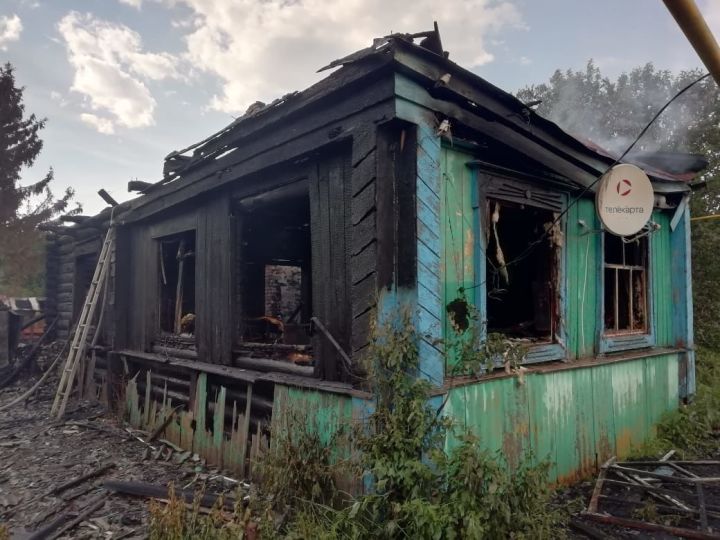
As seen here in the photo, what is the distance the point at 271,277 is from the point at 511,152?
313 inches

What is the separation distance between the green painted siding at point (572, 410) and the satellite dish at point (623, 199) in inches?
62.5

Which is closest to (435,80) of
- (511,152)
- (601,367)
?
(511,152)

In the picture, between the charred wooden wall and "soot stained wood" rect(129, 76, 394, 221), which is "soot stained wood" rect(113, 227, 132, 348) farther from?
"soot stained wood" rect(129, 76, 394, 221)

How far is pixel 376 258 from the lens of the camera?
3500 mm

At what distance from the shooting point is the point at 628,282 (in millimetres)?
6219

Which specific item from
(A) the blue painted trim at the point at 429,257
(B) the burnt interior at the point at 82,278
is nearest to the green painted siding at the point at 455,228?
(A) the blue painted trim at the point at 429,257

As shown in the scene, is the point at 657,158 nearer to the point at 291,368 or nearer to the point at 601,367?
the point at 601,367

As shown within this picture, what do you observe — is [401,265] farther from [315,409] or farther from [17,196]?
[17,196]

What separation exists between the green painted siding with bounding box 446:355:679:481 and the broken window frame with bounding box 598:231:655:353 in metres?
0.22

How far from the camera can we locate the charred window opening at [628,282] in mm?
6133

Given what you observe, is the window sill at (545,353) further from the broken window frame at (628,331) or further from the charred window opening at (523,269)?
the broken window frame at (628,331)

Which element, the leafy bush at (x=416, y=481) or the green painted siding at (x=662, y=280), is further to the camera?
the green painted siding at (x=662, y=280)

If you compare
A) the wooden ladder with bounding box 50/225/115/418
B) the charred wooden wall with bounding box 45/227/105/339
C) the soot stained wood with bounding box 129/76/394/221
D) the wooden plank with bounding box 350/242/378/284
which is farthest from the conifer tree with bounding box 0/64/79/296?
the wooden plank with bounding box 350/242/378/284

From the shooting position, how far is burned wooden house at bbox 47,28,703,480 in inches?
140
